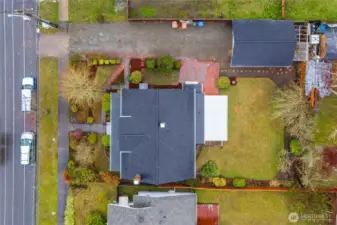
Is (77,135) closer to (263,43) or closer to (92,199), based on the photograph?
(92,199)

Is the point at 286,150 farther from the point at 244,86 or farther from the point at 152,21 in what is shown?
the point at 152,21

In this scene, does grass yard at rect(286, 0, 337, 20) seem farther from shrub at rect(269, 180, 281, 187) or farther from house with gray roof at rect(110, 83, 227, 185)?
shrub at rect(269, 180, 281, 187)

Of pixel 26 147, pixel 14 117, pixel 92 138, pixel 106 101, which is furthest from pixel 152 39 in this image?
pixel 26 147

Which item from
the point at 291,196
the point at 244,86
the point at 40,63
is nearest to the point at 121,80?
the point at 40,63

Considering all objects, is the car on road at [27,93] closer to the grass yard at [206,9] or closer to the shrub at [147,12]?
the grass yard at [206,9]

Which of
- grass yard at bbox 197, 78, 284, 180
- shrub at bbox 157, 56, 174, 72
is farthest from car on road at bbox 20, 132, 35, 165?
grass yard at bbox 197, 78, 284, 180
